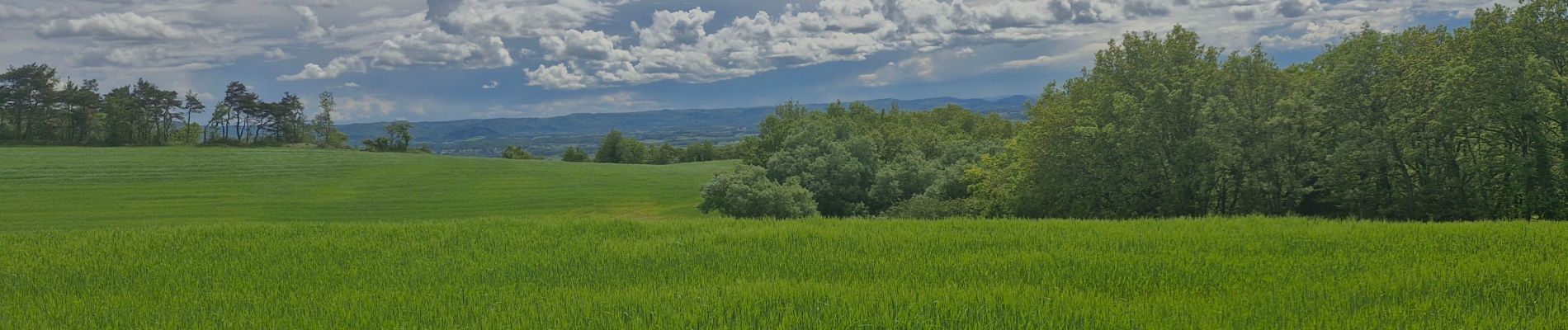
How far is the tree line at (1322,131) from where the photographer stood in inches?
1057

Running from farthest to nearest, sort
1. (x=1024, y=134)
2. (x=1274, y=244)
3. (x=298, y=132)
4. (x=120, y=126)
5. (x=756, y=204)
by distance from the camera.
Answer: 1. (x=298, y=132)
2. (x=120, y=126)
3. (x=756, y=204)
4. (x=1024, y=134)
5. (x=1274, y=244)

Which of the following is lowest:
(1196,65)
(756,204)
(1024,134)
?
(756,204)

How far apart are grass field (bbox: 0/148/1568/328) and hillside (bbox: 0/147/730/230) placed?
3169 cm

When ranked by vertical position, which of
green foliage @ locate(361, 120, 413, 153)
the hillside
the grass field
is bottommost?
the hillside

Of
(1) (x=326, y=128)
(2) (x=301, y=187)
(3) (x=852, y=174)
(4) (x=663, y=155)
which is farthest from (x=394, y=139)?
(3) (x=852, y=174)

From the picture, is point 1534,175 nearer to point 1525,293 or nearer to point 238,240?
point 1525,293

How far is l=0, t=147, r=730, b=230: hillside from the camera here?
49812 mm

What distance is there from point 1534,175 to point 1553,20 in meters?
5.13

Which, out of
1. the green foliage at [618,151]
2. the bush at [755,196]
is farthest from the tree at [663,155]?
the bush at [755,196]

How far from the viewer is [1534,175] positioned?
26.9m

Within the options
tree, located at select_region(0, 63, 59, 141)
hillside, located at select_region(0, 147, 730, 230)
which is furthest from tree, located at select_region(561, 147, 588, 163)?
tree, located at select_region(0, 63, 59, 141)

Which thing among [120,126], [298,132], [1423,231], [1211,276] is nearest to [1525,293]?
[1211,276]

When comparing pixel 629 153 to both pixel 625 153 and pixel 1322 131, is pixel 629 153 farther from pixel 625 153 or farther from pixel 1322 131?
pixel 1322 131

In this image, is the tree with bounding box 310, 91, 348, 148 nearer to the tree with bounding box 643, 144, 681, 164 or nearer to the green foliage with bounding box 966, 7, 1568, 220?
the tree with bounding box 643, 144, 681, 164
